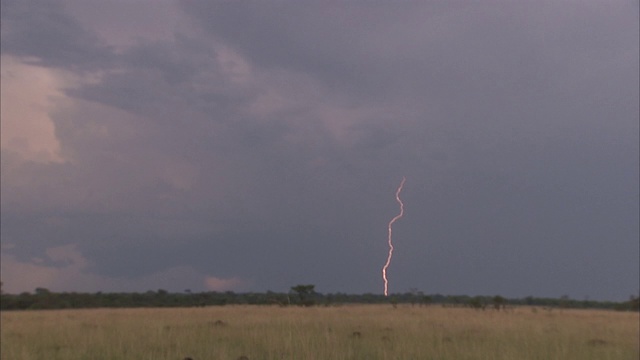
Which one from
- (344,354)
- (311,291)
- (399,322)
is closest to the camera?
(344,354)

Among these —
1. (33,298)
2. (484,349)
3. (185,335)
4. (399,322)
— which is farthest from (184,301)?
(484,349)

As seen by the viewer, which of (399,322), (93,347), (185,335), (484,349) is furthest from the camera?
(399,322)

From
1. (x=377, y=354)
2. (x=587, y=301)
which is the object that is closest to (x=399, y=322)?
(x=377, y=354)

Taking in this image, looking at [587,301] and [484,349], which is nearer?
[484,349]

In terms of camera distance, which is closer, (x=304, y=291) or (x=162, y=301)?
(x=304, y=291)

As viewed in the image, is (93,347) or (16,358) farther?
(93,347)

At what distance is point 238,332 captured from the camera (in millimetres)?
19391

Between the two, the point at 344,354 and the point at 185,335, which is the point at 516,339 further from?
the point at 185,335

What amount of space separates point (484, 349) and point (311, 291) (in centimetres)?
4082

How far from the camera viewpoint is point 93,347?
16.1m

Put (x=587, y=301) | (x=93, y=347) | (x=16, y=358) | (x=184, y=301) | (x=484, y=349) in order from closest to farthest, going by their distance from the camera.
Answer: (x=16, y=358)
(x=484, y=349)
(x=93, y=347)
(x=184, y=301)
(x=587, y=301)

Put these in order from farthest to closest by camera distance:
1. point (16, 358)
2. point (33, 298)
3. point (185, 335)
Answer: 1. point (33, 298)
2. point (185, 335)
3. point (16, 358)

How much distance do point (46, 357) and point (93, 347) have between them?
152cm

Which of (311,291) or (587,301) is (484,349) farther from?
(587,301)
